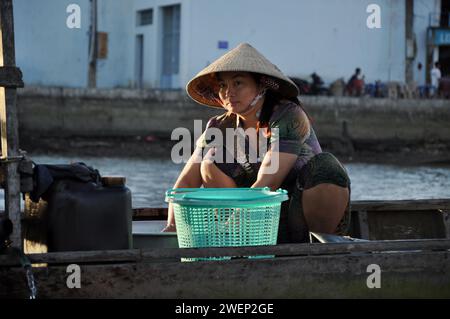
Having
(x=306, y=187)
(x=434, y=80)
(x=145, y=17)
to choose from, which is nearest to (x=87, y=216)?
(x=306, y=187)

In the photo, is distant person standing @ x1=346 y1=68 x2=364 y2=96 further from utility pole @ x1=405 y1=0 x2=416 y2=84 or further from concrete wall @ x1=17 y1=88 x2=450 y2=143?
utility pole @ x1=405 y1=0 x2=416 y2=84

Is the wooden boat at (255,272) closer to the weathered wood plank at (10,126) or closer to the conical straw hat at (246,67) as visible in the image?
the weathered wood plank at (10,126)

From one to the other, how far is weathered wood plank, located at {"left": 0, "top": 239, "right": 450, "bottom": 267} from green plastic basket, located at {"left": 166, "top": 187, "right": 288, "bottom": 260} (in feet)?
0.35

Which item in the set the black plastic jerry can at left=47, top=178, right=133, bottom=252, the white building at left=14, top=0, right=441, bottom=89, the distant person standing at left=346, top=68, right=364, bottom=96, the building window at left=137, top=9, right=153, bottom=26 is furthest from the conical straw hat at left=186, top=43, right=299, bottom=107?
the building window at left=137, top=9, right=153, bottom=26

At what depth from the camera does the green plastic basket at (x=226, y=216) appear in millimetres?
3588

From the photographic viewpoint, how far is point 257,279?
3697 mm

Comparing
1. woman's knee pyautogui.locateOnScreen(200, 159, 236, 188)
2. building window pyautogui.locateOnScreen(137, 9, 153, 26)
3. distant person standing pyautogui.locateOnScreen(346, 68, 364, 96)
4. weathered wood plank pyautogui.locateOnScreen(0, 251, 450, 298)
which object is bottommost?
distant person standing pyautogui.locateOnScreen(346, 68, 364, 96)

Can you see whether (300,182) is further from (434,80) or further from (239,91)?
A: (434,80)

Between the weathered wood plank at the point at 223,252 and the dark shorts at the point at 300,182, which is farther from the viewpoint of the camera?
the dark shorts at the point at 300,182

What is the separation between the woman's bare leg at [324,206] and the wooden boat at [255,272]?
81mm

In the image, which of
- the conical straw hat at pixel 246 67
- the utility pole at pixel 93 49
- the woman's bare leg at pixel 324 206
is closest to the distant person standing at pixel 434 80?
the utility pole at pixel 93 49

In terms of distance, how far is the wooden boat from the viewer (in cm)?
349

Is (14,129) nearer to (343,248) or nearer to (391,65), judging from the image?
(343,248)
